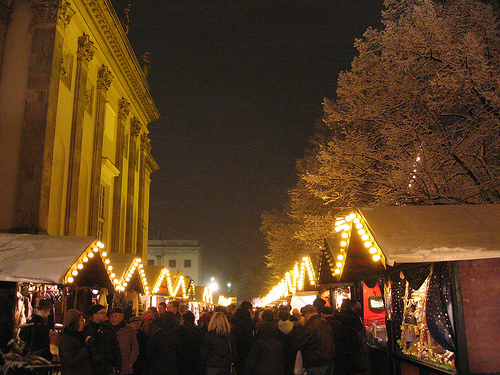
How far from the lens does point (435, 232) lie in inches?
357

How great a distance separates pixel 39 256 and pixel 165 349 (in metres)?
3.40

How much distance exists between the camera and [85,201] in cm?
2209

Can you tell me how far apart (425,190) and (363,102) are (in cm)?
464

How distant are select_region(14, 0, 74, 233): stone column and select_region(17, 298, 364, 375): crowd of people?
7.84m

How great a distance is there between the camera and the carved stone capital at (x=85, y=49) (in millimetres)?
21094

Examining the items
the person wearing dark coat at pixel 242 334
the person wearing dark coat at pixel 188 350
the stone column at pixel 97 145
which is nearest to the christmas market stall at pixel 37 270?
the person wearing dark coat at pixel 188 350

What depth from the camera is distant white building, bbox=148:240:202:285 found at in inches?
3848

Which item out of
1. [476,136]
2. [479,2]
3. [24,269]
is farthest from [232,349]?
[479,2]

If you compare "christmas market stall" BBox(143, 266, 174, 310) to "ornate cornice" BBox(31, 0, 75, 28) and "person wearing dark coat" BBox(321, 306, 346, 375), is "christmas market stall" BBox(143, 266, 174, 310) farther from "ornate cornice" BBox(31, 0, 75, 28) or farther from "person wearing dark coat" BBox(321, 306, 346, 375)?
"person wearing dark coat" BBox(321, 306, 346, 375)

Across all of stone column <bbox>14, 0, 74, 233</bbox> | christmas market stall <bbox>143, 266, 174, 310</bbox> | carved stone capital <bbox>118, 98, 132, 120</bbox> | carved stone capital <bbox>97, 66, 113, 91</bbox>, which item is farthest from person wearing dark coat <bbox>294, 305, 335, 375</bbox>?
carved stone capital <bbox>118, 98, 132, 120</bbox>

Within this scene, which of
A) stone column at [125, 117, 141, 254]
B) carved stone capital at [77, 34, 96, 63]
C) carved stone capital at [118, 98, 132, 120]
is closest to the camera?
carved stone capital at [77, 34, 96, 63]

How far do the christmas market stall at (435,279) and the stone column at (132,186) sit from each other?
20857 millimetres

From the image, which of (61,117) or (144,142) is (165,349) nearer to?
(61,117)

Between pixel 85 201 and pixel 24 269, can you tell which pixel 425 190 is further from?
pixel 85 201
